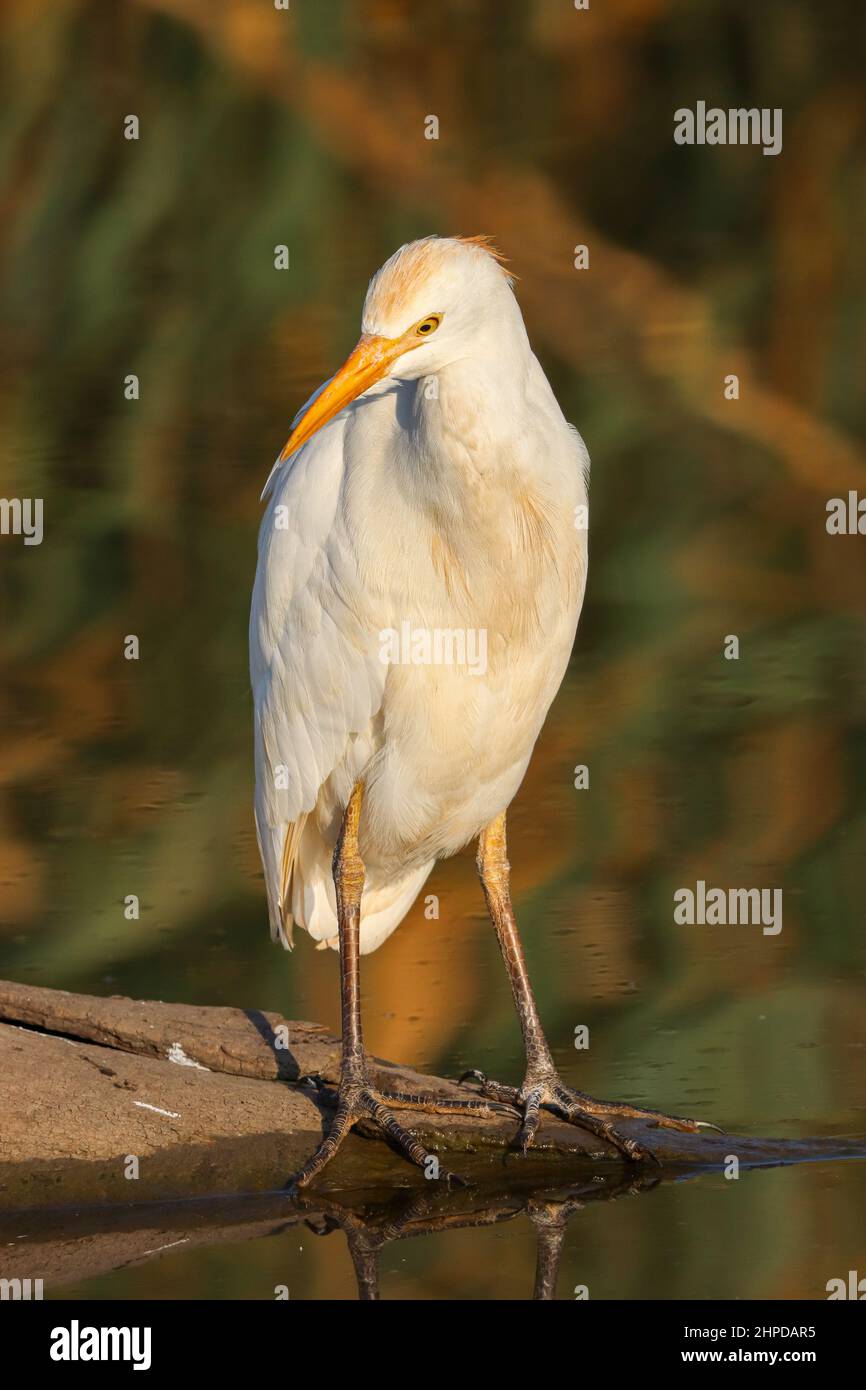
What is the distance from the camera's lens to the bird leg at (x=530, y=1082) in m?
5.21

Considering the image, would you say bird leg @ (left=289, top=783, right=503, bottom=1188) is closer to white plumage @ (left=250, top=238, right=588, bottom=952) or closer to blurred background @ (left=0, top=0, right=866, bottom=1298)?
white plumage @ (left=250, top=238, right=588, bottom=952)

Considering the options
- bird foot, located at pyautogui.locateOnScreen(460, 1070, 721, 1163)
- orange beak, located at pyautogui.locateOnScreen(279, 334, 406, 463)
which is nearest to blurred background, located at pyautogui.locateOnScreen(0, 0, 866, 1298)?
bird foot, located at pyautogui.locateOnScreen(460, 1070, 721, 1163)

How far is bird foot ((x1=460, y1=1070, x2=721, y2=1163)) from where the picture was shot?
5168mm

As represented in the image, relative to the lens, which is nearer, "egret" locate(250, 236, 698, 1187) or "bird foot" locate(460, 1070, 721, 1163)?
"egret" locate(250, 236, 698, 1187)

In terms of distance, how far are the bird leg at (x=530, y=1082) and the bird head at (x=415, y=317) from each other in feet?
4.46

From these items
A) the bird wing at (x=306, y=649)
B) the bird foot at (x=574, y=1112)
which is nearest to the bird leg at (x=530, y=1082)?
the bird foot at (x=574, y=1112)

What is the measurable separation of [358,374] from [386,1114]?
167 centimetres

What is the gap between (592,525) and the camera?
1302cm

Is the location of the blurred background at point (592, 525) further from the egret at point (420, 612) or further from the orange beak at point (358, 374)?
the orange beak at point (358, 374)

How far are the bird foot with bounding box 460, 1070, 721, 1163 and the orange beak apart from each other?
1631 millimetres

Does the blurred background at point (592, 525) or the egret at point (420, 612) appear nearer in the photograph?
the egret at point (420, 612)

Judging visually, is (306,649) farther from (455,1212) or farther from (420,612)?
(455,1212)

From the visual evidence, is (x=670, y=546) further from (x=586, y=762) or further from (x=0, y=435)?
(x=0, y=435)

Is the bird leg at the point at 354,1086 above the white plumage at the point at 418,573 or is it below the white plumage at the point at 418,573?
below
